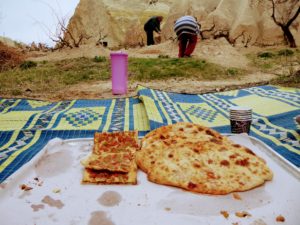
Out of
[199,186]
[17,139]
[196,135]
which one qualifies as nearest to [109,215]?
[199,186]

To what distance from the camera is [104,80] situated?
6.41 meters

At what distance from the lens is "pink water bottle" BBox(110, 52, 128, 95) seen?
15.6 ft

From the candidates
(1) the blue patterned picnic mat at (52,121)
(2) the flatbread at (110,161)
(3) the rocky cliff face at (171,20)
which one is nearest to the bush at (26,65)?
(1) the blue patterned picnic mat at (52,121)

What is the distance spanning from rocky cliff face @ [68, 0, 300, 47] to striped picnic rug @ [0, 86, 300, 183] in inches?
343

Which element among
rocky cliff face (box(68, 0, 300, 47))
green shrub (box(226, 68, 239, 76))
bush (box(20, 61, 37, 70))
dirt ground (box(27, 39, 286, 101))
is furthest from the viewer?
rocky cliff face (box(68, 0, 300, 47))

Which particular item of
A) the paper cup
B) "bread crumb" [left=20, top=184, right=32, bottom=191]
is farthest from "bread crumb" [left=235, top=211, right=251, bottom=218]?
the paper cup

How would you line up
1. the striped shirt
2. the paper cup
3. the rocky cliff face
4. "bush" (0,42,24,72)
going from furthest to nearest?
the rocky cliff face < the striped shirt < "bush" (0,42,24,72) < the paper cup

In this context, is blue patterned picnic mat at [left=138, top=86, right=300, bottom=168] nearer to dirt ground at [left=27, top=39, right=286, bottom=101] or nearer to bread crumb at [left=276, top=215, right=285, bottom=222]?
dirt ground at [left=27, top=39, right=286, bottom=101]

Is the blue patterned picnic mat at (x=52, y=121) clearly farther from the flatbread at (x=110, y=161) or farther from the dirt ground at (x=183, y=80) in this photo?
the dirt ground at (x=183, y=80)

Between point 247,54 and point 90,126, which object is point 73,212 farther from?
point 247,54

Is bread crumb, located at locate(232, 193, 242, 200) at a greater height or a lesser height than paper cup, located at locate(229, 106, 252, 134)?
lesser

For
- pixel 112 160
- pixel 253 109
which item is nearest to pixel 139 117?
pixel 253 109

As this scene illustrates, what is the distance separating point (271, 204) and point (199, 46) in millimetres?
9525

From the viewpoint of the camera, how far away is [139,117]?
3.42 m
